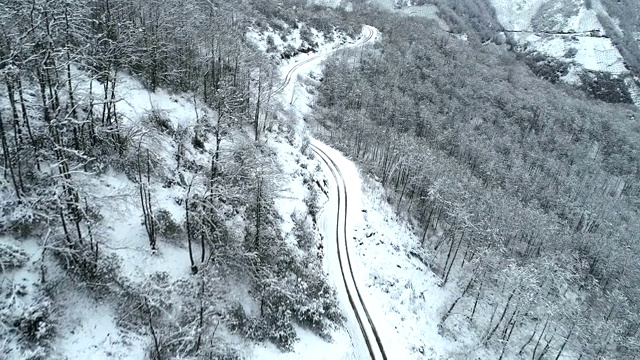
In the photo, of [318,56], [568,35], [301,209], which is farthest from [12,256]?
[568,35]

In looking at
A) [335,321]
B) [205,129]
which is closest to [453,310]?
[335,321]

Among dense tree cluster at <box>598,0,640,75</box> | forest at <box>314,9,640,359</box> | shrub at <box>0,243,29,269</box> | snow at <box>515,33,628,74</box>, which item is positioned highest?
dense tree cluster at <box>598,0,640,75</box>

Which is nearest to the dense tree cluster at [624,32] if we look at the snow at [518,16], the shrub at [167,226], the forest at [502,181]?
the snow at [518,16]

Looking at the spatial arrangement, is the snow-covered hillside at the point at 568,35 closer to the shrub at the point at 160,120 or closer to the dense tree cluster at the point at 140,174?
the dense tree cluster at the point at 140,174

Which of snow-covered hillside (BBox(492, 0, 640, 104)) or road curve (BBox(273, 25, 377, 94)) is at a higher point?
snow-covered hillside (BBox(492, 0, 640, 104))

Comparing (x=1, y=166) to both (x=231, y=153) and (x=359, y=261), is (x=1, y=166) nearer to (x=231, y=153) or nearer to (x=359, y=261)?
(x=231, y=153)

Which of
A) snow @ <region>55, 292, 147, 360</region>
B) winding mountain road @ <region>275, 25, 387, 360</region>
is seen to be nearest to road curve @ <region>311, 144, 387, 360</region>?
winding mountain road @ <region>275, 25, 387, 360</region>

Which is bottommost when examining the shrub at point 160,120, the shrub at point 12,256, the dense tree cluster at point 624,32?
the shrub at point 12,256

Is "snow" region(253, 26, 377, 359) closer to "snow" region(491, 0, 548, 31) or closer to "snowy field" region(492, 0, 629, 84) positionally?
"snowy field" region(492, 0, 629, 84)

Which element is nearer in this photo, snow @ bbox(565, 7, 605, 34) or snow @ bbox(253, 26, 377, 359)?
snow @ bbox(253, 26, 377, 359)
